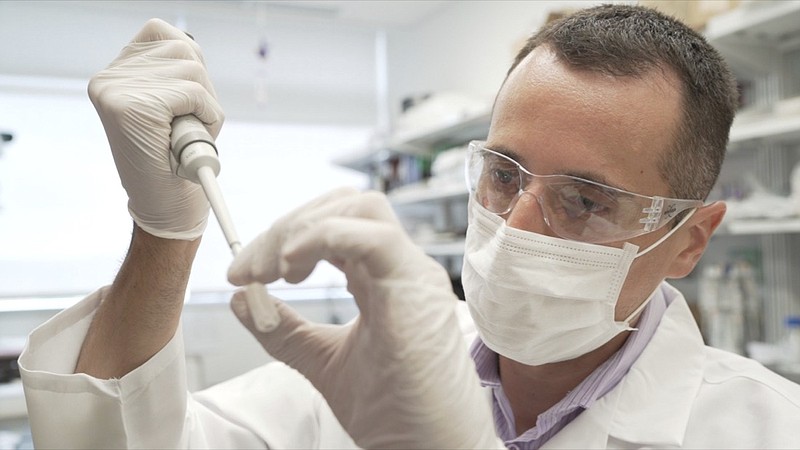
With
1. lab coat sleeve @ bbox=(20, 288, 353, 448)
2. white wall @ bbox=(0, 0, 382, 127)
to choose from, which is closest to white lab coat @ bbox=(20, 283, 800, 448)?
lab coat sleeve @ bbox=(20, 288, 353, 448)

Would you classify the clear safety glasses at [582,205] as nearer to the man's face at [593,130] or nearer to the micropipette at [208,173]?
the man's face at [593,130]

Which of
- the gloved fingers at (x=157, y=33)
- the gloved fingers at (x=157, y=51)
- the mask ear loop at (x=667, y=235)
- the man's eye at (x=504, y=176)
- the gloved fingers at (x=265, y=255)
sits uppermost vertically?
the gloved fingers at (x=157, y=33)

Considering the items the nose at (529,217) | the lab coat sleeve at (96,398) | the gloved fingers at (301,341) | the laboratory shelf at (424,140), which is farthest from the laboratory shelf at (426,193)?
the gloved fingers at (301,341)

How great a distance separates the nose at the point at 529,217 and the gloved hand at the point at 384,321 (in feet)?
1.51

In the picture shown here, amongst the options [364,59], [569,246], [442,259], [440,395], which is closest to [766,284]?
[569,246]

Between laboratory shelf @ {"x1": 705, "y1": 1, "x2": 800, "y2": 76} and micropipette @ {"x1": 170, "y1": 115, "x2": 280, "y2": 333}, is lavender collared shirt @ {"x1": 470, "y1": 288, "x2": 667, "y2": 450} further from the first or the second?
laboratory shelf @ {"x1": 705, "y1": 1, "x2": 800, "y2": 76}

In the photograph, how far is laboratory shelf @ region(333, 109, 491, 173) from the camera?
10.9ft

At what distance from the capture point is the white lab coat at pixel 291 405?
89cm

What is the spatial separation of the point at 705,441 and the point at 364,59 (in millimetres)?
4615

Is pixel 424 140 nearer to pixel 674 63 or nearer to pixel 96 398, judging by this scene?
pixel 674 63

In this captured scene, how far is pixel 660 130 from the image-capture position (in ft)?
3.57

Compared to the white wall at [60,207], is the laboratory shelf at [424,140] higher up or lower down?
higher up

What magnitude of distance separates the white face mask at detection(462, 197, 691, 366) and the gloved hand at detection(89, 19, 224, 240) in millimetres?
482

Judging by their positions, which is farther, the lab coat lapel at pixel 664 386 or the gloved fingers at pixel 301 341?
the lab coat lapel at pixel 664 386
